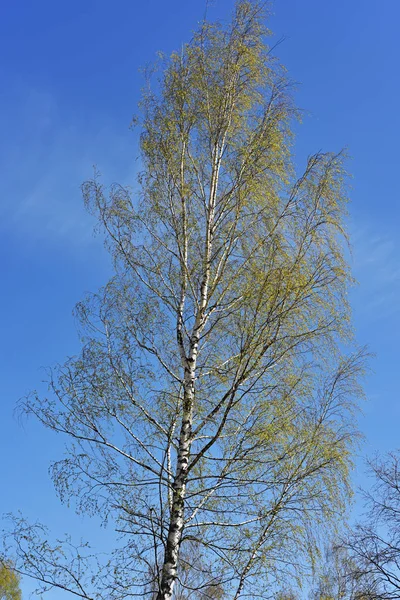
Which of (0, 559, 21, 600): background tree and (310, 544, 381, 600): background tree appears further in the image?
(0, 559, 21, 600): background tree

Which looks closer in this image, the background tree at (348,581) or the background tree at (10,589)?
the background tree at (348,581)

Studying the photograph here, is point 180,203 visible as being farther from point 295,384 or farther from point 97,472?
point 97,472

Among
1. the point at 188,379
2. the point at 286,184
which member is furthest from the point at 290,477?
the point at 286,184

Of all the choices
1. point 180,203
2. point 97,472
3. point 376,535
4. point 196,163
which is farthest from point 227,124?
point 376,535

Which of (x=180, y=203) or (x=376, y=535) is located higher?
(x=180, y=203)

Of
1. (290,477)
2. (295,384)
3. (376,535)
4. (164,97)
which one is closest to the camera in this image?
(290,477)

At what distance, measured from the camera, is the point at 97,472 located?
747 centimetres

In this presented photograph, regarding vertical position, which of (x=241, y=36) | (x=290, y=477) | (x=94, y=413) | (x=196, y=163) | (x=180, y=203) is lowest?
(x=290, y=477)

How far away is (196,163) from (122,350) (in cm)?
311

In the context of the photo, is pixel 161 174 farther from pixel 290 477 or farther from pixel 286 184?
pixel 290 477

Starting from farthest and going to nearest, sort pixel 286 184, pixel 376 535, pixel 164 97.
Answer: pixel 376 535 < pixel 164 97 < pixel 286 184

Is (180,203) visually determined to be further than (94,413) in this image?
Yes

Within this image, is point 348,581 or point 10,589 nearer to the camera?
point 348,581

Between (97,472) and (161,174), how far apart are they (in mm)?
4236
